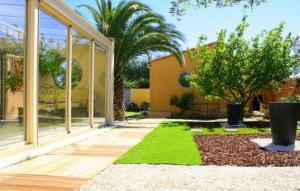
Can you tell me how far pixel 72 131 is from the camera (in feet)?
41.1

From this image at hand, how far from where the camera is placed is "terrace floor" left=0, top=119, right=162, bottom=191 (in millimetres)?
6301

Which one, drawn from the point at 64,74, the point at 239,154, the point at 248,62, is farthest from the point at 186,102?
the point at 239,154

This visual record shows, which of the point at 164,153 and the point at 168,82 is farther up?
the point at 168,82

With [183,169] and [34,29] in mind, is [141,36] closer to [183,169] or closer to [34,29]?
[34,29]

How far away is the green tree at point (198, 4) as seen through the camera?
995 cm

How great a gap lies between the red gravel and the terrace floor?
6.65ft

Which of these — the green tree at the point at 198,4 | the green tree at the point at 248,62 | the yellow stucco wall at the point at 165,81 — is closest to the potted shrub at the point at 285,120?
the green tree at the point at 198,4

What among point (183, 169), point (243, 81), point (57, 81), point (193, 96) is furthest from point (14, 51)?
point (193, 96)

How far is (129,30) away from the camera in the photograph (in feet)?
66.9

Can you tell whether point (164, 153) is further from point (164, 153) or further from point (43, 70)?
point (43, 70)

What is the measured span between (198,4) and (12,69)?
15.0 feet

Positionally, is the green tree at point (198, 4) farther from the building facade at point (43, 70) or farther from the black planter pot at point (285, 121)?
the building facade at point (43, 70)

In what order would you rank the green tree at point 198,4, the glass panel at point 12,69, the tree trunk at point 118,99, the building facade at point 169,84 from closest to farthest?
the glass panel at point 12,69, the green tree at point 198,4, the tree trunk at point 118,99, the building facade at point 169,84

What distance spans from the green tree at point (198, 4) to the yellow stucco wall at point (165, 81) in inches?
752
